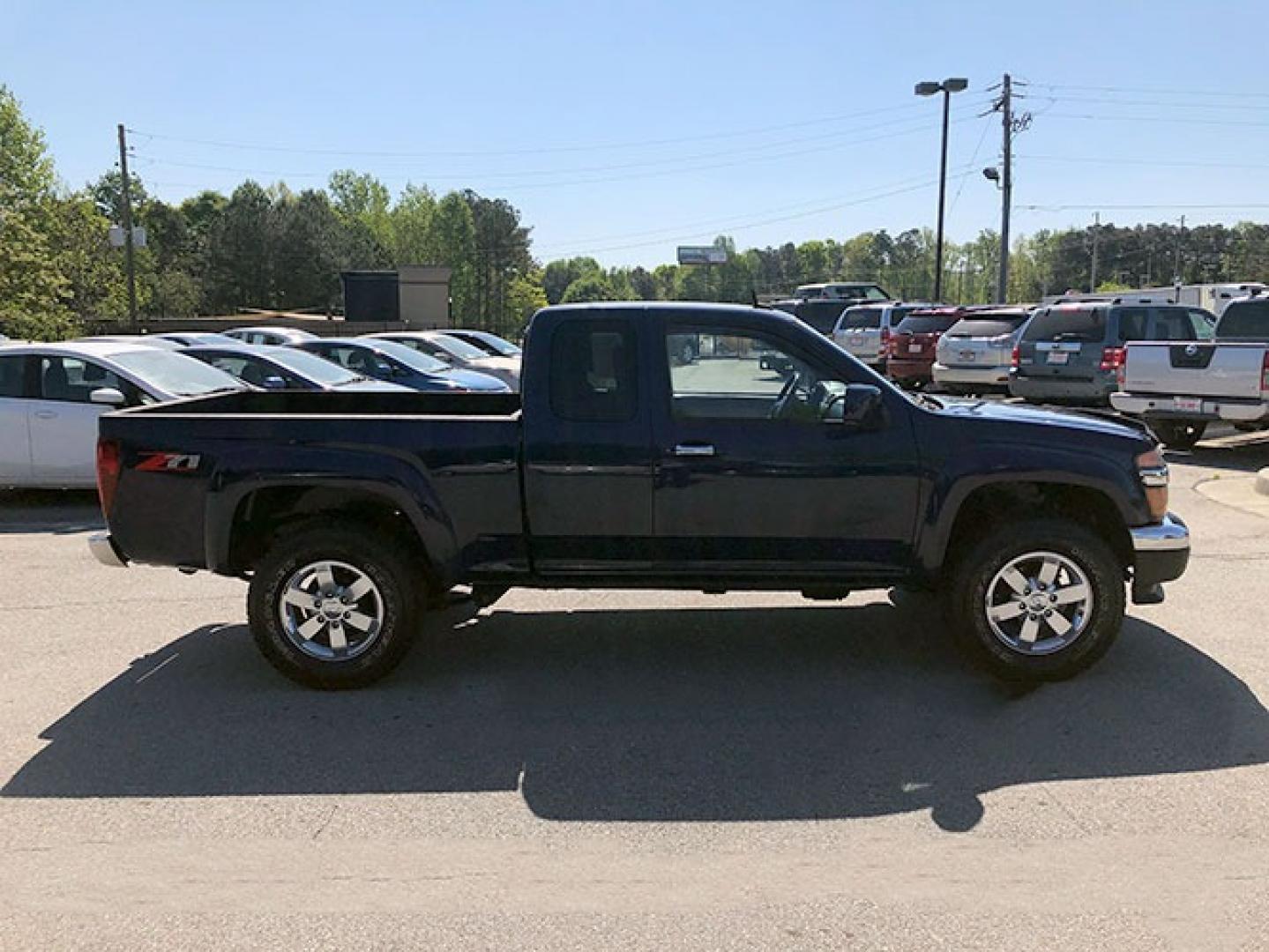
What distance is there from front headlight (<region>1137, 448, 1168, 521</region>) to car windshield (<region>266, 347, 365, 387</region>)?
30.3 ft

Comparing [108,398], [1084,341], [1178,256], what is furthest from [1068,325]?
[1178,256]

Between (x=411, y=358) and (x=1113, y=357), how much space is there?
10137mm

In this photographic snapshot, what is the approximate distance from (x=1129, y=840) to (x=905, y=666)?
6.11 feet

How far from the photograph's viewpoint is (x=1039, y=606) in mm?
5141

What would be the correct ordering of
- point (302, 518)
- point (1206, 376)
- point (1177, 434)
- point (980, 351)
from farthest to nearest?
1. point (980, 351)
2. point (1177, 434)
3. point (1206, 376)
4. point (302, 518)

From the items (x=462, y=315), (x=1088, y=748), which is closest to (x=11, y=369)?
(x=1088, y=748)

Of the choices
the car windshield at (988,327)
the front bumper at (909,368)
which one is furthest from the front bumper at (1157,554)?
the front bumper at (909,368)

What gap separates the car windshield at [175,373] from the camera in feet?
32.8

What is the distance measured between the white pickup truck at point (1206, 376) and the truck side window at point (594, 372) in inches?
372

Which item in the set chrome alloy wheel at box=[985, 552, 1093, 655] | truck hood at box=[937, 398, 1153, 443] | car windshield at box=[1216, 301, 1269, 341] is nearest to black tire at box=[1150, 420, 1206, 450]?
car windshield at box=[1216, 301, 1269, 341]

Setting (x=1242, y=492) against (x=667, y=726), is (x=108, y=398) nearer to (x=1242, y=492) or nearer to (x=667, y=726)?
(x=667, y=726)

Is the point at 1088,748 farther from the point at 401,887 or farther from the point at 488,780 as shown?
the point at 401,887

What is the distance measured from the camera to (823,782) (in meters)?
4.17

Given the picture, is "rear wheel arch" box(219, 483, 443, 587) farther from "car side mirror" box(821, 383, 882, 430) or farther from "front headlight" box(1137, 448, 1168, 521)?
"front headlight" box(1137, 448, 1168, 521)
